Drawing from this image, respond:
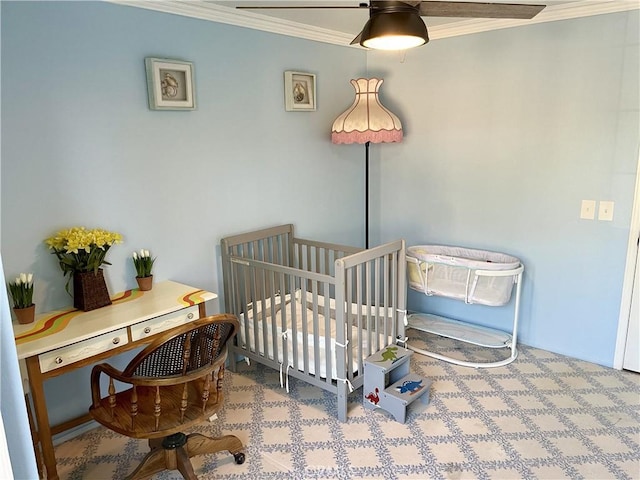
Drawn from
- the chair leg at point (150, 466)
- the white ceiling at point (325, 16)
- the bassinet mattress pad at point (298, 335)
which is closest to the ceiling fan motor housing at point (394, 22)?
the white ceiling at point (325, 16)

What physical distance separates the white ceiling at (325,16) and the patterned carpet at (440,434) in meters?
2.26

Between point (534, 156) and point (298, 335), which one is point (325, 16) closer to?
point (534, 156)

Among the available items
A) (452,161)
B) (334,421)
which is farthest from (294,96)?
(334,421)

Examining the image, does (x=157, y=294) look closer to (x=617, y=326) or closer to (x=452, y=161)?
(x=452, y=161)

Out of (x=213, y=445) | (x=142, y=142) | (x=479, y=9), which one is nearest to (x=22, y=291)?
(x=142, y=142)

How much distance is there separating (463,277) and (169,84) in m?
2.22

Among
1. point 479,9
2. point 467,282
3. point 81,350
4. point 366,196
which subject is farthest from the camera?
point 366,196

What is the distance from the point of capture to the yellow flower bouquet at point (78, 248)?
218 centimetres

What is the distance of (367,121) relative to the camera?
3.27 metres

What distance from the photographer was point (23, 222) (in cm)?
215

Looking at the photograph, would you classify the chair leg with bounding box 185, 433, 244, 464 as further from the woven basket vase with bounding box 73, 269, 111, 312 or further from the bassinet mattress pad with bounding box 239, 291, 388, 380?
the woven basket vase with bounding box 73, 269, 111, 312

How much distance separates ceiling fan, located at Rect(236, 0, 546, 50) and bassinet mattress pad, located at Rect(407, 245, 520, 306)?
1.60 metres

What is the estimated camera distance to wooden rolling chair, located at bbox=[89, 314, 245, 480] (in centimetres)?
175

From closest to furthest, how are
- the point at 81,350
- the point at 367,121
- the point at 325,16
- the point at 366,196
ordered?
the point at 81,350
the point at 325,16
the point at 367,121
the point at 366,196
